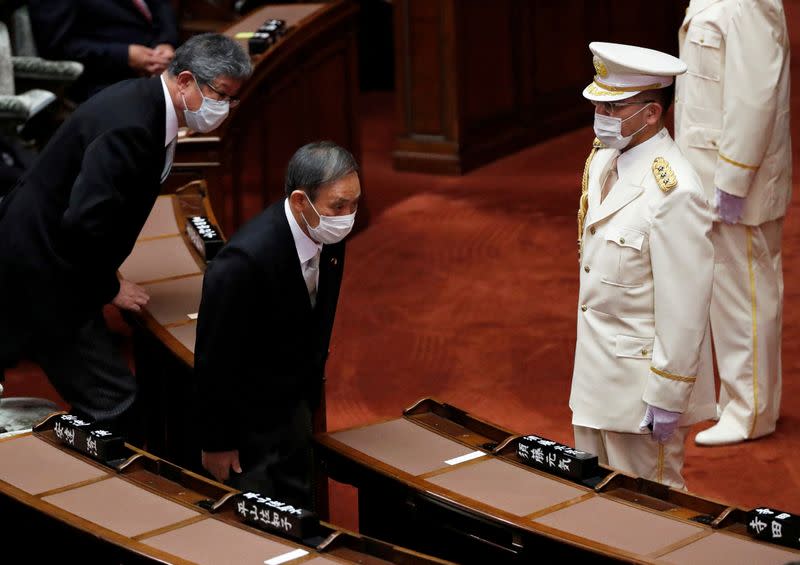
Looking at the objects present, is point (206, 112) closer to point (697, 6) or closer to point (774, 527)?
point (697, 6)

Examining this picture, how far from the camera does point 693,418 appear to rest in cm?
345

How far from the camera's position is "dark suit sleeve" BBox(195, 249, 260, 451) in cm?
323

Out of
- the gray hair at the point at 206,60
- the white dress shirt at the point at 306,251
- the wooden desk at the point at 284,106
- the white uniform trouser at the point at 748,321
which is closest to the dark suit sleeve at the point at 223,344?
the white dress shirt at the point at 306,251

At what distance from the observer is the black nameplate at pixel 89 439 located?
3.14 metres

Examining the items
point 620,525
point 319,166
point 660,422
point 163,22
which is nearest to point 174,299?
point 319,166

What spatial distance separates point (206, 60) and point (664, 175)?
4.36 ft

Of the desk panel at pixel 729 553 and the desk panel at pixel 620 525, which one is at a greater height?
the desk panel at pixel 729 553

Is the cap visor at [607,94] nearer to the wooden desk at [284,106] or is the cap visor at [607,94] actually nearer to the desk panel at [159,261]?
the desk panel at [159,261]

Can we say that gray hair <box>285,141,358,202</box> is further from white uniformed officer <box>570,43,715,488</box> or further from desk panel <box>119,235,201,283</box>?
desk panel <box>119,235,201,283</box>

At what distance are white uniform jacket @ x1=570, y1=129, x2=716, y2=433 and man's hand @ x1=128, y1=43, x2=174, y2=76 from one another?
3.13 m

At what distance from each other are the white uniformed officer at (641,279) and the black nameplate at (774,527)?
0.61m

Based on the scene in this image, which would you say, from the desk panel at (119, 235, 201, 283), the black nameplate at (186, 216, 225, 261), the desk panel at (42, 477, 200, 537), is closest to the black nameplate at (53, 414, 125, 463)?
the desk panel at (42, 477, 200, 537)

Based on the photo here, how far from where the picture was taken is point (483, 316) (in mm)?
6062

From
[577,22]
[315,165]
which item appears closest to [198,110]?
[315,165]
